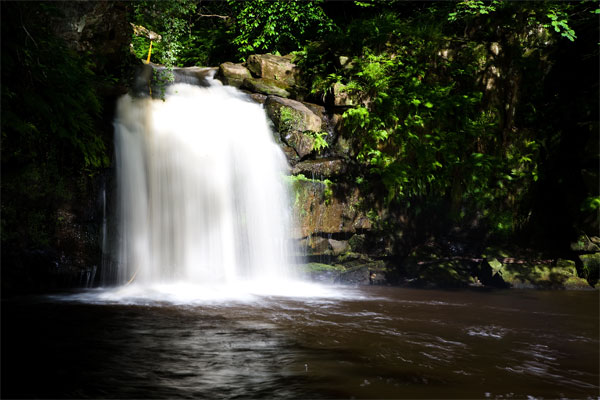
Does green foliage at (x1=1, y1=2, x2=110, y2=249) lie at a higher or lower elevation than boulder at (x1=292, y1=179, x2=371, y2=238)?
higher

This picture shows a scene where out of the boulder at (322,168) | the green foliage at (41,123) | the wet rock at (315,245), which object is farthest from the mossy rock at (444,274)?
the green foliage at (41,123)

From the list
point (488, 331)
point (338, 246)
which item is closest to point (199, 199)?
point (338, 246)

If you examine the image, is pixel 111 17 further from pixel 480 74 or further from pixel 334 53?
pixel 480 74

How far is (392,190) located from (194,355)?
6.62m

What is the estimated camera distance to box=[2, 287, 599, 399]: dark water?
9.26ft

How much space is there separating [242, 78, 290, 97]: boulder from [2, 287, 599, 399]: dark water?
18.3 ft

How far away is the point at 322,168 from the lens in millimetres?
9062

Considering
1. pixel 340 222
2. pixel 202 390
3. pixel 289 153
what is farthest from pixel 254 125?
pixel 202 390

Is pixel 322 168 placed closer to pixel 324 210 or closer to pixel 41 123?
pixel 324 210

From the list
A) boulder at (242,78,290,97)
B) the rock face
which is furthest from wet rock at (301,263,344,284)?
the rock face

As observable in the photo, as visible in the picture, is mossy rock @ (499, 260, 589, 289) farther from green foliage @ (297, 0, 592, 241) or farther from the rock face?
the rock face

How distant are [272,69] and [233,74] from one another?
947 millimetres

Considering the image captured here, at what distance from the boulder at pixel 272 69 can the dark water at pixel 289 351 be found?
6.26 metres

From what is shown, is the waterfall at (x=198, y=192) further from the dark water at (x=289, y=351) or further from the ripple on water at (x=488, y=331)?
the ripple on water at (x=488, y=331)
